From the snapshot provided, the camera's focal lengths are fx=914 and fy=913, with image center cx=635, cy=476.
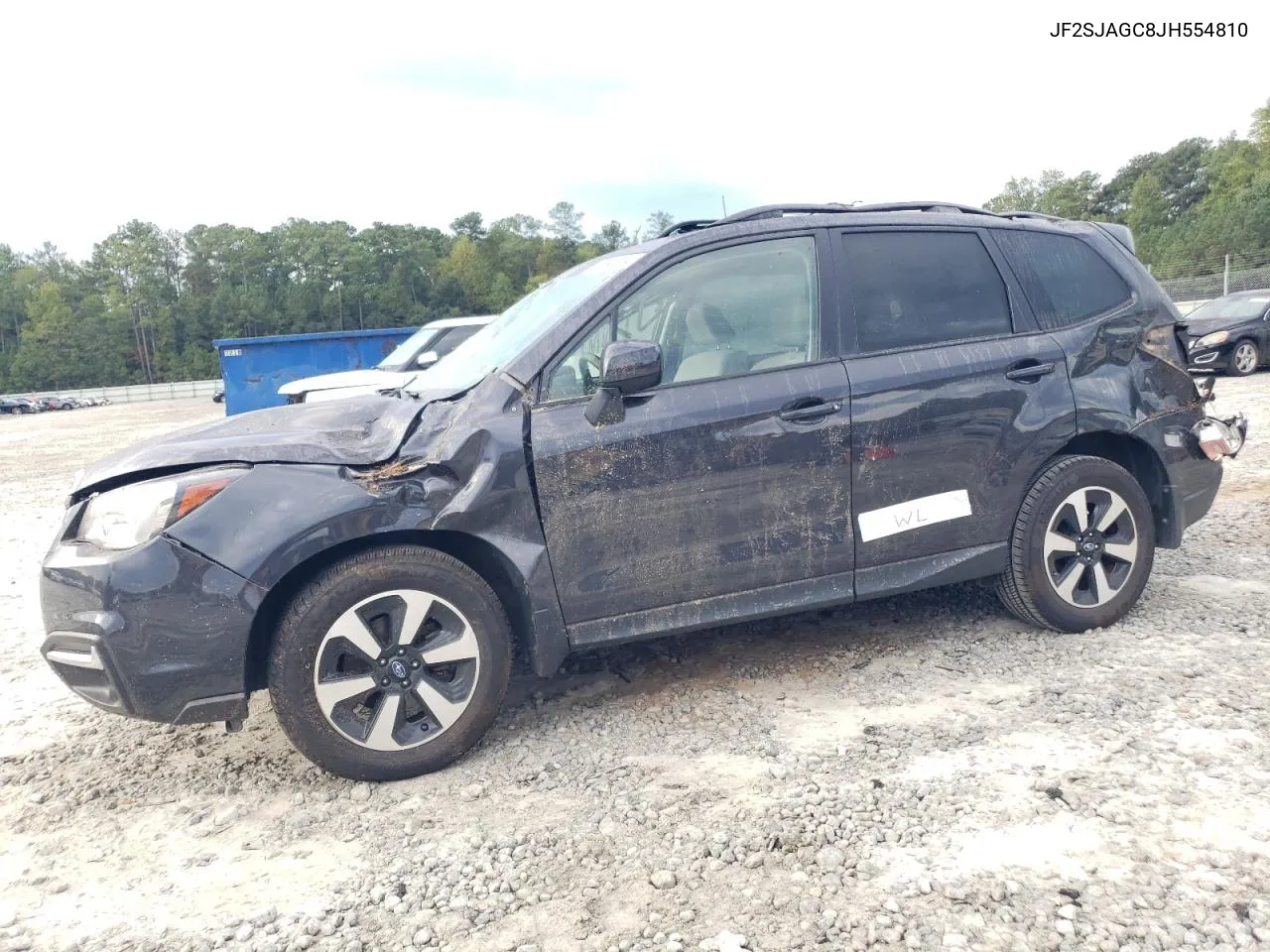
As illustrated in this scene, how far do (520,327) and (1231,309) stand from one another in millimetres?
15037

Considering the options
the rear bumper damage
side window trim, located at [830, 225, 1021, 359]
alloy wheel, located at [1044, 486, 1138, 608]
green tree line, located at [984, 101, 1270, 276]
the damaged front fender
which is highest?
green tree line, located at [984, 101, 1270, 276]

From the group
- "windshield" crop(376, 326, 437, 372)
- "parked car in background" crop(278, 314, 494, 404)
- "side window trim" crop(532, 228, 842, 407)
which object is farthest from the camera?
"windshield" crop(376, 326, 437, 372)

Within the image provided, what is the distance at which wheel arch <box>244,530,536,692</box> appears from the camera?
302 centimetres

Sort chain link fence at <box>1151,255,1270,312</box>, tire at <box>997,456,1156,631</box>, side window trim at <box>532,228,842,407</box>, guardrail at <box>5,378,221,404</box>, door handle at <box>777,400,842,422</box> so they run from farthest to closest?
guardrail at <box>5,378,221,404</box>
chain link fence at <box>1151,255,1270,312</box>
tire at <box>997,456,1156,631</box>
door handle at <box>777,400,842,422</box>
side window trim at <box>532,228,842,407</box>

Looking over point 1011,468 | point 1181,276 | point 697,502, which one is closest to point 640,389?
point 697,502

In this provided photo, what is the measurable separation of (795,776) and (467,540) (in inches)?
53.2

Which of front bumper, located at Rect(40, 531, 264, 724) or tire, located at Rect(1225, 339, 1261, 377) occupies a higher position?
front bumper, located at Rect(40, 531, 264, 724)

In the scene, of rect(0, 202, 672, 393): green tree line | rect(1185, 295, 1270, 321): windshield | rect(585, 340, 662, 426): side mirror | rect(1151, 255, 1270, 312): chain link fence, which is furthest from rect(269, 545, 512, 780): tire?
rect(0, 202, 672, 393): green tree line

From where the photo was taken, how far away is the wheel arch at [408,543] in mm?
3018

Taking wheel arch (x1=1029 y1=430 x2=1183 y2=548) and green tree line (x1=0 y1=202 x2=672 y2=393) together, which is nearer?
wheel arch (x1=1029 y1=430 x2=1183 y2=548)

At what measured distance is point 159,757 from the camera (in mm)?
3412


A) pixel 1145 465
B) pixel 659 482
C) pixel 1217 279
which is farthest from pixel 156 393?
pixel 1145 465

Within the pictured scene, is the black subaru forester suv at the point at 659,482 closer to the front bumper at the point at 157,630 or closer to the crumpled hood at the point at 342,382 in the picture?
the front bumper at the point at 157,630

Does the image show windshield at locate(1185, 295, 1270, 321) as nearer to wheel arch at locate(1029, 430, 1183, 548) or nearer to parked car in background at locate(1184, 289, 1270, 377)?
parked car in background at locate(1184, 289, 1270, 377)
